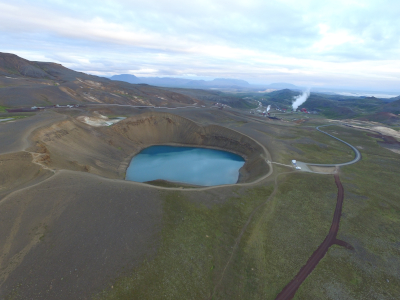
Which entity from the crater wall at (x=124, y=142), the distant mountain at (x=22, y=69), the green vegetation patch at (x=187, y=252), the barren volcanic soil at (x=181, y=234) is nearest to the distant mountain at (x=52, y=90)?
the distant mountain at (x=22, y=69)

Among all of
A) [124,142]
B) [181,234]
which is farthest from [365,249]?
[124,142]

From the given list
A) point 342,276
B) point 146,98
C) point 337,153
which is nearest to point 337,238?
point 342,276

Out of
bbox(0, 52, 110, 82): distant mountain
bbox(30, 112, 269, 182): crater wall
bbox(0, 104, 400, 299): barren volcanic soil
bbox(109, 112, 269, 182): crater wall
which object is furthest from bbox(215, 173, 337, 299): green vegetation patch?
bbox(0, 52, 110, 82): distant mountain

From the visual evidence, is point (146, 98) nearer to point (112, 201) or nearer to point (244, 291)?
point (112, 201)

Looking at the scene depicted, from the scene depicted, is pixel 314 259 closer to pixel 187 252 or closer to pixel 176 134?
pixel 187 252

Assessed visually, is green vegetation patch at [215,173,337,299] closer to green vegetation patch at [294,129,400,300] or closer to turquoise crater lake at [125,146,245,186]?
green vegetation patch at [294,129,400,300]

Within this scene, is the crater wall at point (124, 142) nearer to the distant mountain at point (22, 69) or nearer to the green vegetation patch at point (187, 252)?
the green vegetation patch at point (187, 252)
